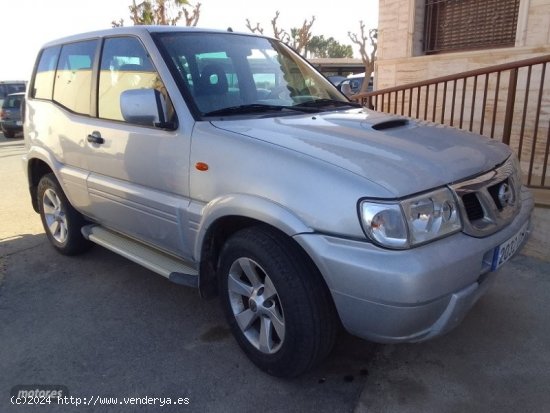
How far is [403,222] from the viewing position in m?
1.99

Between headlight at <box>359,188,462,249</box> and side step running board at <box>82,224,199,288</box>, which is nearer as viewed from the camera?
headlight at <box>359,188,462,249</box>

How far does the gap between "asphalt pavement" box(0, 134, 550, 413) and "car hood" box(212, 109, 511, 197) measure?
3.73 feet

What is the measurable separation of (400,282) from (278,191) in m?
0.71

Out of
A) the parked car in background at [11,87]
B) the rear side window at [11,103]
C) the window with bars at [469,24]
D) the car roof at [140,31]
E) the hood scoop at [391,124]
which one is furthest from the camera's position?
the parked car in background at [11,87]

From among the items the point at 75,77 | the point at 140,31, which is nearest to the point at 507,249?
the point at 140,31

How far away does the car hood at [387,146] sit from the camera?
212 cm

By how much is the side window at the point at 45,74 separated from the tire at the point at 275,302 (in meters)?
2.76

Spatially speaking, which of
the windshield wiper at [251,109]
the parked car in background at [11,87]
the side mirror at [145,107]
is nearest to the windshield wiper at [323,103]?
the windshield wiper at [251,109]

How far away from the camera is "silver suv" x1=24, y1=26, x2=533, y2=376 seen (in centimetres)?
204

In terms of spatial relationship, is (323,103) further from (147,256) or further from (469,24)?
(469,24)

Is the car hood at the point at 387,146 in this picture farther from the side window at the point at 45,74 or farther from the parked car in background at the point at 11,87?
the parked car in background at the point at 11,87

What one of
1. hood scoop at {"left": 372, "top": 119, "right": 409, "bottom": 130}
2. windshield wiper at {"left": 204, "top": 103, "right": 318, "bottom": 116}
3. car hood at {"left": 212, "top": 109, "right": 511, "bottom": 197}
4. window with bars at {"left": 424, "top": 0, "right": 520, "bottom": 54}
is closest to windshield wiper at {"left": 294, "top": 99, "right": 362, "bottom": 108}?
windshield wiper at {"left": 204, "top": 103, "right": 318, "bottom": 116}

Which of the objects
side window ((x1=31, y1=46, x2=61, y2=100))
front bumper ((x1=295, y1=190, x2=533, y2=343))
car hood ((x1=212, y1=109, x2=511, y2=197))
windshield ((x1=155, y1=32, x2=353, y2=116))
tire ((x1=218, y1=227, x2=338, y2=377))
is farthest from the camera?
side window ((x1=31, y1=46, x2=61, y2=100))

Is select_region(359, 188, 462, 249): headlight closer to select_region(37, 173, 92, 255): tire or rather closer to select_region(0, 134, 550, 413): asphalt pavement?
select_region(0, 134, 550, 413): asphalt pavement
